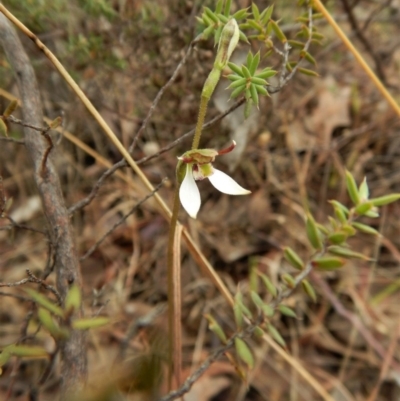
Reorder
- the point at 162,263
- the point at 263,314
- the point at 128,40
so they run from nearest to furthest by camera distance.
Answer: the point at 263,314
the point at 128,40
the point at 162,263

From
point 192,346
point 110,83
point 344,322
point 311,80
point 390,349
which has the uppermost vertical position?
point 110,83

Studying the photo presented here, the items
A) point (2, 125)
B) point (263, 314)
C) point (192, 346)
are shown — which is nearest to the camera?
point (2, 125)

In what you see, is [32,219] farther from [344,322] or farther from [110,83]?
[344,322]

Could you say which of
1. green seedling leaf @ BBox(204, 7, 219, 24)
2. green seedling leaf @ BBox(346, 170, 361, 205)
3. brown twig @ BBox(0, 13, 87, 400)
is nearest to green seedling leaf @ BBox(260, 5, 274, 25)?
green seedling leaf @ BBox(204, 7, 219, 24)

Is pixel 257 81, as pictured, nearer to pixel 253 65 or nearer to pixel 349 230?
pixel 253 65

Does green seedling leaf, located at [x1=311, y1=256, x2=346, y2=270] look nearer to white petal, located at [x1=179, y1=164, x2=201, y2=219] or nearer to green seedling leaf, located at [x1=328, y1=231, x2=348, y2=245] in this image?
green seedling leaf, located at [x1=328, y1=231, x2=348, y2=245]

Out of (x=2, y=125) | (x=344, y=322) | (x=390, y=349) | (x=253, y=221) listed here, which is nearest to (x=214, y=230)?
(x=253, y=221)

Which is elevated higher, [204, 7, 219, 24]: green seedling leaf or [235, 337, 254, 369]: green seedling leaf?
[204, 7, 219, 24]: green seedling leaf

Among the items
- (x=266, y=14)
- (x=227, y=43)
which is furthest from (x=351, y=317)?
(x=227, y=43)
